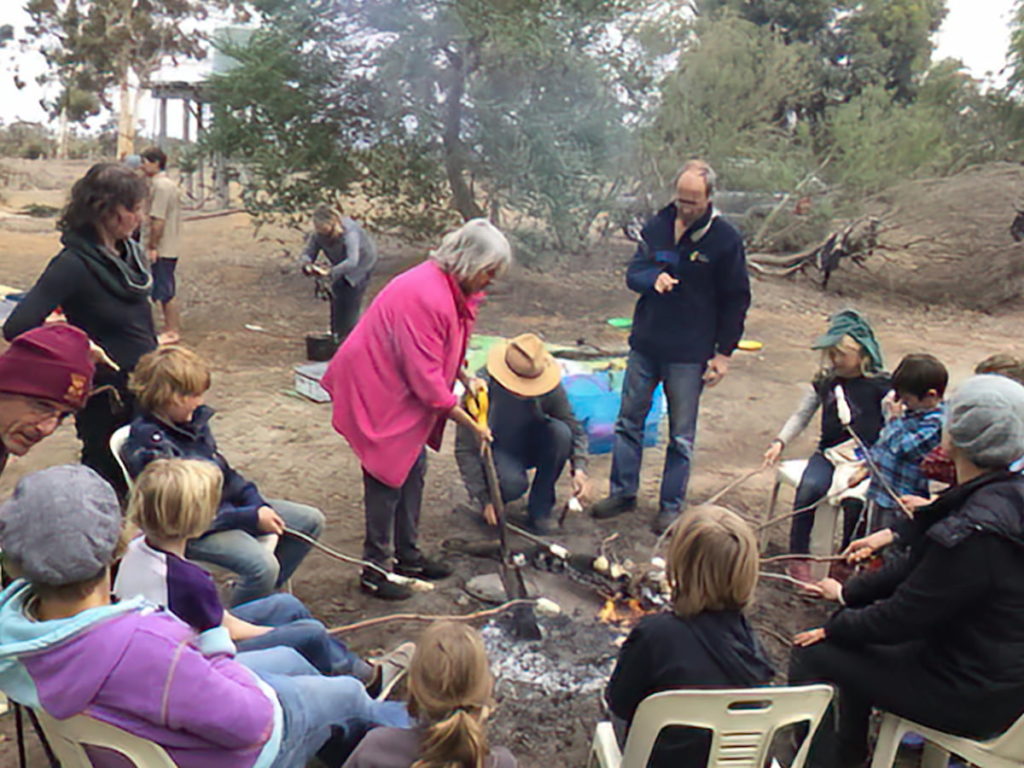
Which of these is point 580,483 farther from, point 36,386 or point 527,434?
point 36,386

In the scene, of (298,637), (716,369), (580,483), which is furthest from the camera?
(716,369)

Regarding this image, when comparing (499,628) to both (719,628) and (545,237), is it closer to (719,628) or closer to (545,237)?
(719,628)

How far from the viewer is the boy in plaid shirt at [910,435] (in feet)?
10.9

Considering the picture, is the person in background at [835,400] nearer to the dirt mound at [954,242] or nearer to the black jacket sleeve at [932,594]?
the black jacket sleeve at [932,594]

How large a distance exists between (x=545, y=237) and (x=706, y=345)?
6817 millimetres

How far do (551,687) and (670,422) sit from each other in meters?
1.87

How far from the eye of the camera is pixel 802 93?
15281mm

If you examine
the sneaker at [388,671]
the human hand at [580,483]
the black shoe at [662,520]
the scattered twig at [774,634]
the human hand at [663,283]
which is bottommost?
the scattered twig at [774,634]

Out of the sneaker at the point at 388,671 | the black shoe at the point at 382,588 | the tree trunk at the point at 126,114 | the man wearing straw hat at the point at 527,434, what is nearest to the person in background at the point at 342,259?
the man wearing straw hat at the point at 527,434

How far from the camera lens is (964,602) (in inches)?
88.0

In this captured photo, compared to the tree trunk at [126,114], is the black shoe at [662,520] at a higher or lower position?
lower

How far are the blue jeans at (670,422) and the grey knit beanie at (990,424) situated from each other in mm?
2239

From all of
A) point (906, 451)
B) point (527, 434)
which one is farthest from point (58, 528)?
point (906, 451)

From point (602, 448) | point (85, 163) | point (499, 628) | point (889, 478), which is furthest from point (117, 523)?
point (85, 163)
